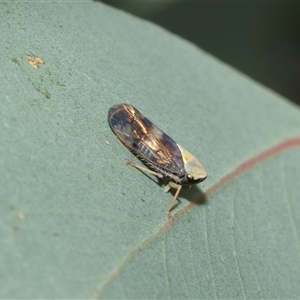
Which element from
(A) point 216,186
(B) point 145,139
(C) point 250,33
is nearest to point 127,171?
(B) point 145,139

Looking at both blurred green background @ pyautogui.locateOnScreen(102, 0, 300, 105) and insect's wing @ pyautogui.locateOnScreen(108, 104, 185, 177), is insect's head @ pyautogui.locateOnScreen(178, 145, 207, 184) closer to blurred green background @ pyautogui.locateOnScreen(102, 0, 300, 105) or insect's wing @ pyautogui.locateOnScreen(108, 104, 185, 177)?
insect's wing @ pyautogui.locateOnScreen(108, 104, 185, 177)

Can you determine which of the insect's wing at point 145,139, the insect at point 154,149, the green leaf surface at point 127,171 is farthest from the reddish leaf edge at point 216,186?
the insect's wing at point 145,139

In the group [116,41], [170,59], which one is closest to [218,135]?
[170,59]

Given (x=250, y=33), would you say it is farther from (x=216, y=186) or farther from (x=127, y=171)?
(x=127, y=171)

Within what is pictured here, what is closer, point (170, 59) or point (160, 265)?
point (160, 265)

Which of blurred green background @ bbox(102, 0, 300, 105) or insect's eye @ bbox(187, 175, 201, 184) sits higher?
blurred green background @ bbox(102, 0, 300, 105)

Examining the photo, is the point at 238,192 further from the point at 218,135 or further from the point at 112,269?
the point at 112,269

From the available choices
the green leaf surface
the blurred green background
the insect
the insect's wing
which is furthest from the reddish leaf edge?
the blurred green background
